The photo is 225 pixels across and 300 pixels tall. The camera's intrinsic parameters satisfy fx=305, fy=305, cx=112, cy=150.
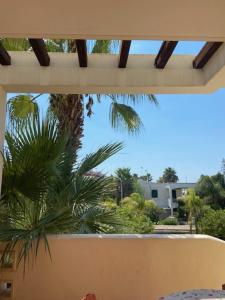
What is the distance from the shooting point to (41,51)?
3.10 metres

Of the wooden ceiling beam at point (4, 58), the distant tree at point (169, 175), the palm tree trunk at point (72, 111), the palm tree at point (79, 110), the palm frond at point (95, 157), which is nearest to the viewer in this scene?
the wooden ceiling beam at point (4, 58)

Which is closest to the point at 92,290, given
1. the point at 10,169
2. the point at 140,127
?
the point at 10,169

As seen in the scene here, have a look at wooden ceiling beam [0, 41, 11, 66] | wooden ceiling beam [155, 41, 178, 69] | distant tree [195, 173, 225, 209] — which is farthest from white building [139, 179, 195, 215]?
wooden ceiling beam [0, 41, 11, 66]

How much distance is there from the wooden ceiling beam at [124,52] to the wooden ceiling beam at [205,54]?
81 centimetres

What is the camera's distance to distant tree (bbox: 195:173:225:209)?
79.2ft

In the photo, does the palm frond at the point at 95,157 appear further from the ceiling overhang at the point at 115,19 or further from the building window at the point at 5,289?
the ceiling overhang at the point at 115,19

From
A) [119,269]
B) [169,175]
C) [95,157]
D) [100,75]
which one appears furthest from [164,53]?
[169,175]

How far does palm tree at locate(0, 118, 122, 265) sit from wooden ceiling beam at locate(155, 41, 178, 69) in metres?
1.07

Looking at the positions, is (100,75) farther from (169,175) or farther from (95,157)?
(169,175)

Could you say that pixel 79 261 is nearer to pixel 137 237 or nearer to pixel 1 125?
pixel 137 237

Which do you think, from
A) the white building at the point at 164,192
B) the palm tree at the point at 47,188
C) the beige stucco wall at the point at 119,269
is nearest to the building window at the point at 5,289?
the beige stucco wall at the point at 119,269

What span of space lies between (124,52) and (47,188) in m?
1.71

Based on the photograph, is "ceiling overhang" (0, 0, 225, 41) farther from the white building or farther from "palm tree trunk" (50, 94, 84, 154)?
the white building

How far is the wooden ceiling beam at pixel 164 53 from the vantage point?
115 inches
